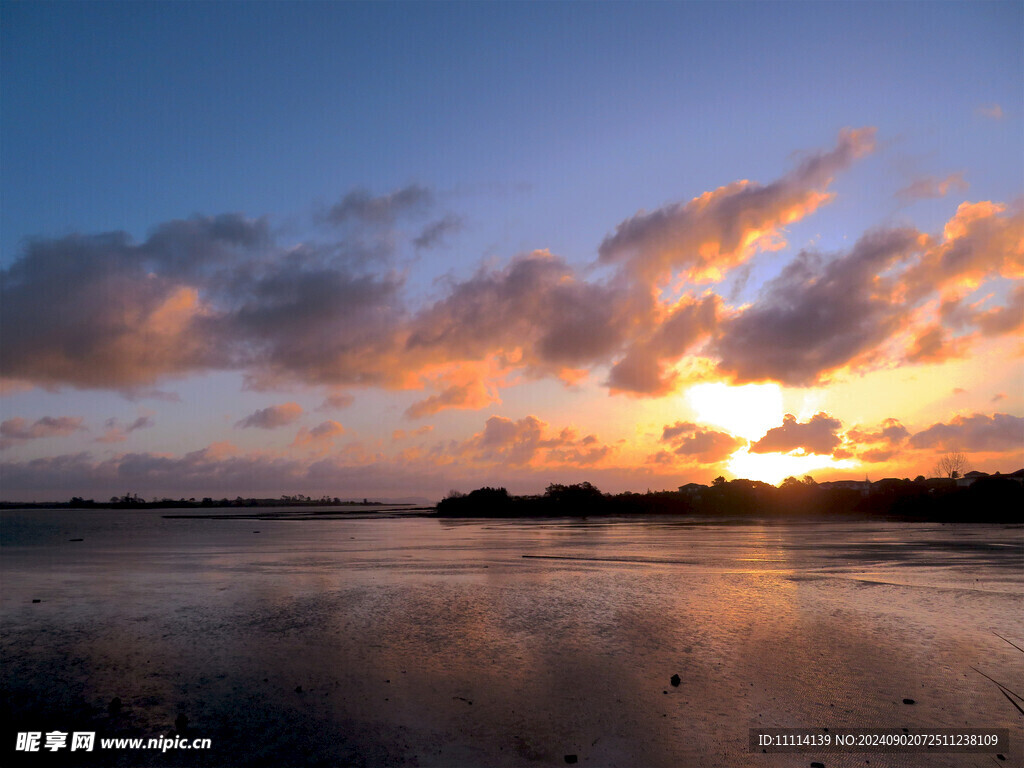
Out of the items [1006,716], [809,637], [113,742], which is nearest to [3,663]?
[113,742]

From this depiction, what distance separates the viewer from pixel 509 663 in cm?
1488

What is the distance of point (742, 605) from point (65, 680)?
1928 centimetres

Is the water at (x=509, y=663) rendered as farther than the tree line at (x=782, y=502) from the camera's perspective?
No

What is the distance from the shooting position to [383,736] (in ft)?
35.1

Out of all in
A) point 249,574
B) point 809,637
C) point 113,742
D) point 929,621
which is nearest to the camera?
point 113,742

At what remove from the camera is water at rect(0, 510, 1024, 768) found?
10555 mm

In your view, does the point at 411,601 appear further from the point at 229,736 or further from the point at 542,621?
the point at 229,736

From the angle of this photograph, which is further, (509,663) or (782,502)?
(782,502)

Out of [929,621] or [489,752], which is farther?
[929,621]

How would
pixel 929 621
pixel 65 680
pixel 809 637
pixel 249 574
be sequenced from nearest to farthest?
pixel 65 680 < pixel 809 637 < pixel 929 621 < pixel 249 574

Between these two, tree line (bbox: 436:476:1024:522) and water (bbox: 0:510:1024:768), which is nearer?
water (bbox: 0:510:1024:768)

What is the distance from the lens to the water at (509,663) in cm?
1055

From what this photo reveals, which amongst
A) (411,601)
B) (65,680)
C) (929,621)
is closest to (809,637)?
(929,621)

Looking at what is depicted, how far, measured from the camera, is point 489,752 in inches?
394
